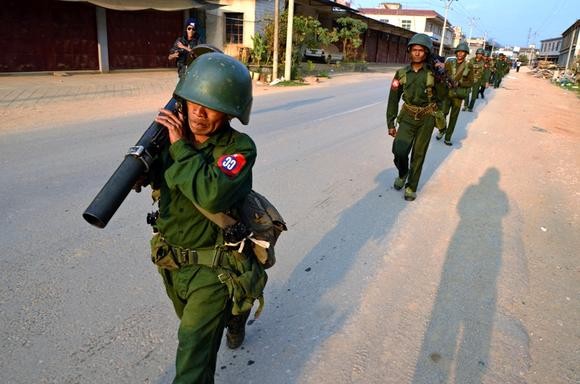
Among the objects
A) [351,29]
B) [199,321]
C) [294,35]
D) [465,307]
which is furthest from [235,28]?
[199,321]

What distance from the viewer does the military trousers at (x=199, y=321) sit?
5.91ft

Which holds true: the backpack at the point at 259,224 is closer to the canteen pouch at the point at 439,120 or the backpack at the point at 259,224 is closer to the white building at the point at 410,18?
the canteen pouch at the point at 439,120

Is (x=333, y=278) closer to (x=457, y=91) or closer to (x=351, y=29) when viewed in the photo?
(x=457, y=91)

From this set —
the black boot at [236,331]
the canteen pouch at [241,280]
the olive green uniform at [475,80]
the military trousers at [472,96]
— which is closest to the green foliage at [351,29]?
the military trousers at [472,96]

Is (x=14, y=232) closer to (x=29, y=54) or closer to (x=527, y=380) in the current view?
(x=527, y=380)

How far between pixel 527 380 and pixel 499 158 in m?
6.36

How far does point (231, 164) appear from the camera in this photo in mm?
1706

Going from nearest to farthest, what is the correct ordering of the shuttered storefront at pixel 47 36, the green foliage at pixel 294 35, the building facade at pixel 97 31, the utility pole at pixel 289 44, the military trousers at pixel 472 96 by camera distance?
the military trousers at pixel 472 96, the shuttered storefront at pixel 47 36, the building facade at pixel 97 31, the utility pole at pixel 289 44, the green foliage at pixel 294 35

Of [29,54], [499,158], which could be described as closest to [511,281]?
[499,158]

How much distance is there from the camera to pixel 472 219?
5.03 meters

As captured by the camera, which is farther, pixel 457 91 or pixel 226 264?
pixel 457 91

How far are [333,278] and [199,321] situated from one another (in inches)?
72.7

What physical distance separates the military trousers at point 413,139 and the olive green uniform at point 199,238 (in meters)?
3.87

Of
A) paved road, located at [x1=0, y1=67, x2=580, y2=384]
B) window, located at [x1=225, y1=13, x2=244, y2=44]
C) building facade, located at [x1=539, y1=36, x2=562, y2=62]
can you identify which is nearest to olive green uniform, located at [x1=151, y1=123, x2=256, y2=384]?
paved road, located at [x1=0, y1=67, x2=580, y2=384]
